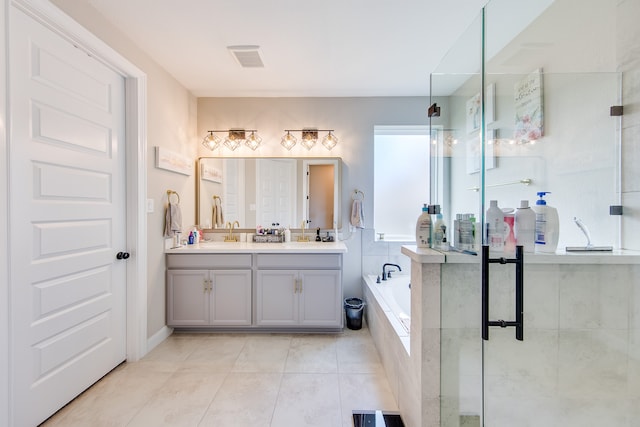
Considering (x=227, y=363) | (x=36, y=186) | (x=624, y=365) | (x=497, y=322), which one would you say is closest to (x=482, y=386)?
(x=497, y=322)

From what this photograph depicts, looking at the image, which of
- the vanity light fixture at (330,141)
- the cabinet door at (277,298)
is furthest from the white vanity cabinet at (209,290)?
the vanity light fixture at (330,141)

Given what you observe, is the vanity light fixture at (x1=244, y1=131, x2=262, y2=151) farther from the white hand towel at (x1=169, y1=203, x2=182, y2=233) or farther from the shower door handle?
the shower door handle

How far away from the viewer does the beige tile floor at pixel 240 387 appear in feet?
5.34

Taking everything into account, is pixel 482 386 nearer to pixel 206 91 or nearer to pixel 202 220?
pixel 202 220

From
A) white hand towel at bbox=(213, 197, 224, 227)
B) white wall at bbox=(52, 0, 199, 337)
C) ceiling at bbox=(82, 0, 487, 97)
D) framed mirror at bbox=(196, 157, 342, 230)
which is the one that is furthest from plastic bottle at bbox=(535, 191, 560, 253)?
white hand towel at bbox=(213, 197, 224, 227)

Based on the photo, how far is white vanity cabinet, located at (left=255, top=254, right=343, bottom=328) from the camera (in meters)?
2.63

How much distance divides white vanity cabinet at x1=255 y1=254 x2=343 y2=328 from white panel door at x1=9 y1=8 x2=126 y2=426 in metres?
1.11

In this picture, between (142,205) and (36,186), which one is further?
(142,205)

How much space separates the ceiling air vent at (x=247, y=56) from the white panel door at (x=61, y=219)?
91 centimetres

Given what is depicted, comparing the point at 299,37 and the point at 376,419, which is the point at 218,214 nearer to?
the point at 299,37

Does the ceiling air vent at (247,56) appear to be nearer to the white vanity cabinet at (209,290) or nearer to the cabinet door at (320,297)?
the white vanity cabinet at (209,290)

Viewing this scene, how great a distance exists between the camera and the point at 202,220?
3.16 meters

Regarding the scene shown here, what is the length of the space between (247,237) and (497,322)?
8.42ft

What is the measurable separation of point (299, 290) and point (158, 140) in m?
1.82
